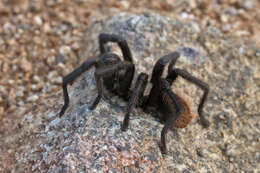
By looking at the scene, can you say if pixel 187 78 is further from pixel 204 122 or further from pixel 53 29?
pixel 53 29

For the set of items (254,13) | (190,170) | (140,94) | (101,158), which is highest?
(254,13)

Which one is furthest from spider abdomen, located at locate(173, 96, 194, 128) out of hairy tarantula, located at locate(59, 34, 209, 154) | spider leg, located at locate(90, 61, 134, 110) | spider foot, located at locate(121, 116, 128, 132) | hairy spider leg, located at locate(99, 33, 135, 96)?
spider leg, located at locate(90, 61, 134, 110)

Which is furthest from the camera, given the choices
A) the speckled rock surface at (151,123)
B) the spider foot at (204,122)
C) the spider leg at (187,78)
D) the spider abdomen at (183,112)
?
the spider foot at (204,122)

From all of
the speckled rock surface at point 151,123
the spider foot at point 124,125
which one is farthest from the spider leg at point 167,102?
the spider foot at point 124,125

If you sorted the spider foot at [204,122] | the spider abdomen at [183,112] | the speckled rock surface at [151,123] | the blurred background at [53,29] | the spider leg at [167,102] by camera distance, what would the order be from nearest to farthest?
the speckled rock surface at [151,123] < the spider leg at [167,102] < the spider abdomen at [183,112] < the spider foot at [204,122] < the blurred background at [53,29]

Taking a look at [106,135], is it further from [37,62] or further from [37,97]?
[37,62]

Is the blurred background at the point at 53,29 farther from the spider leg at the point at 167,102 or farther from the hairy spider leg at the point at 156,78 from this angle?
the spider leg at the point at 167,102

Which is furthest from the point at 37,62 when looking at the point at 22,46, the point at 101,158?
the point at 101,158
